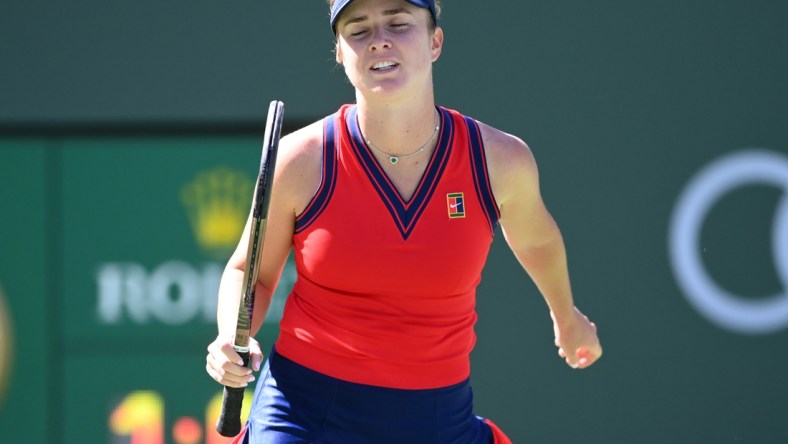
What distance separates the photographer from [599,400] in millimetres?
4723

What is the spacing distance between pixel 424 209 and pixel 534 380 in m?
2.10

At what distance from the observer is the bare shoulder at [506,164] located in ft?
9.46

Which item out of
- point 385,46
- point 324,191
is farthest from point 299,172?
point 385,46

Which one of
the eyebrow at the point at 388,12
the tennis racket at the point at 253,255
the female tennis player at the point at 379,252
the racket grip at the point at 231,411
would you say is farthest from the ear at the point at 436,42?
the racket grip at the point at 231,411

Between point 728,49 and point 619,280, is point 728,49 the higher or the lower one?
the higher one

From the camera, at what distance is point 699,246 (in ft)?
15.5

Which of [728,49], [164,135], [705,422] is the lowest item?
[705,422]

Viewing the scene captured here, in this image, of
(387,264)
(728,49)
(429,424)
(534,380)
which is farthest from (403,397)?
(728,49)

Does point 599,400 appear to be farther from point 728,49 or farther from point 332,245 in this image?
point 332,245

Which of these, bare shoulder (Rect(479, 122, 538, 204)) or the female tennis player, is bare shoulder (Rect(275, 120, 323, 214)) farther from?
bare shoulder (Rect(479, 122, 538, 204))

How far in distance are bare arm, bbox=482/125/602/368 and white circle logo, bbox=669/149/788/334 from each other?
5.16 feet

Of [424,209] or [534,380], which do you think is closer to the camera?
[424,209]

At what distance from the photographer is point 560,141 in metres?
4.71

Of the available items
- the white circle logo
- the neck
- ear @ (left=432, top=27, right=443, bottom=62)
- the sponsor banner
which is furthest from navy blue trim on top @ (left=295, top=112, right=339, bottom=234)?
the white circle logo
